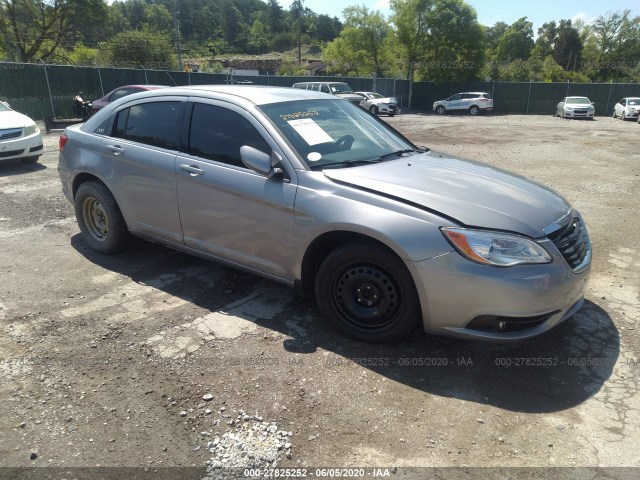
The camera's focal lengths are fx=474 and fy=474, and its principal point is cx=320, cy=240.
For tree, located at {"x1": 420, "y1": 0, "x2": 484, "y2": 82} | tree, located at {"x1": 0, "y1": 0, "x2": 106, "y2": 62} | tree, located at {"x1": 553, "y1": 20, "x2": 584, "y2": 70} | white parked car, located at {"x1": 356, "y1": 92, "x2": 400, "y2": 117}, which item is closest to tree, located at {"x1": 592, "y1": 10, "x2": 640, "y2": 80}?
tree, located at {"x1": 553, "y1": 20, "x2": 584, "y2": 70}

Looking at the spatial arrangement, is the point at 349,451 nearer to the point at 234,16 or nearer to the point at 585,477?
the point at 585,477

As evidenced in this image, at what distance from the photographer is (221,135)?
385 centimetres

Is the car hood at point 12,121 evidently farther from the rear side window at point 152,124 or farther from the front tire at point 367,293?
the front tire at point 367,293

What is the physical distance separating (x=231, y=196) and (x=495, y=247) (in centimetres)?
197

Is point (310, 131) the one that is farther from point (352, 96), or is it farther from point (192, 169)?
point (352, 96)

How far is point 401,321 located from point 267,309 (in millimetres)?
1213

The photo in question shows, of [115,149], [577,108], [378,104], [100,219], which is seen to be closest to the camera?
[115,149]

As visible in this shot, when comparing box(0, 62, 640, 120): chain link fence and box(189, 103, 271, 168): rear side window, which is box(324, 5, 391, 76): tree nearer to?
box(0, 62, 640, 120): chain link fence

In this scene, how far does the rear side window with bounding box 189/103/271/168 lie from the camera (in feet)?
12.1

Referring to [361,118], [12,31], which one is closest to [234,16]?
[12,31]

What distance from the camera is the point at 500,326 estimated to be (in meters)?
2.91

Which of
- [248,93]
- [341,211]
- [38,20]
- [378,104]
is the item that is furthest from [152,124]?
[38,20]

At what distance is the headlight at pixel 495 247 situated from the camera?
2832 millimetres

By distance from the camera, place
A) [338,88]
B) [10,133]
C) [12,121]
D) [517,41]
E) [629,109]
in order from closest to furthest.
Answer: [10,133]
[12,121]
[338,88]
[629,109]
[517,41]
